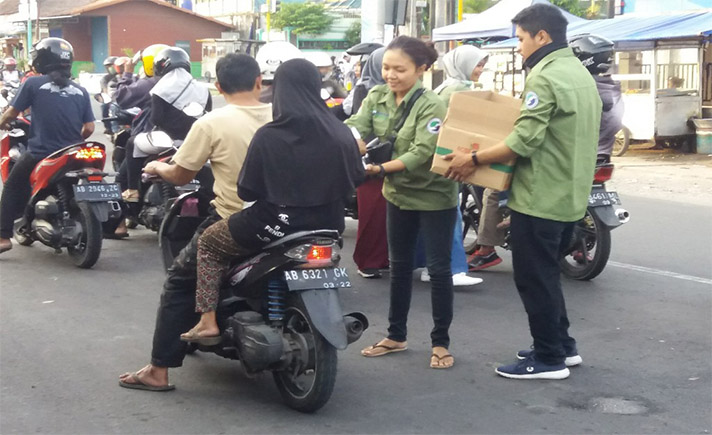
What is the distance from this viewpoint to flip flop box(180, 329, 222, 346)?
4734mm

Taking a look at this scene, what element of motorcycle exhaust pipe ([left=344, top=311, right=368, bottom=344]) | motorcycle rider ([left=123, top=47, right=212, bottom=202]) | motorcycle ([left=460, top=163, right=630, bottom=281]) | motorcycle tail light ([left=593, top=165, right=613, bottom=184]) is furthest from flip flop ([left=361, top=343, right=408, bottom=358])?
motorcycle rider ([left=123, top=47, right=212, bottom=202])

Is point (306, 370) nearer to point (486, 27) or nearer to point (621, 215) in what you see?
point (621, 215)

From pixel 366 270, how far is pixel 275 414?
10.6 feet

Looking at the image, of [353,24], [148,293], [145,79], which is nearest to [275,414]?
[148,293]

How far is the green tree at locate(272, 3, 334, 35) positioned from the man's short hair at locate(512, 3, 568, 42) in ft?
183

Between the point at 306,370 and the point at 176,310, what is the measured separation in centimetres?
74

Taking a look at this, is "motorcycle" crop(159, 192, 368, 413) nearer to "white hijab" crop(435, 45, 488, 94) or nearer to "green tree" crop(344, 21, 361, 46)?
"white hijab" crop(435, 45, 488, 94)

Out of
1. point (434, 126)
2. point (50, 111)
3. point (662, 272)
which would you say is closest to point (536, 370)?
point (434, 126)

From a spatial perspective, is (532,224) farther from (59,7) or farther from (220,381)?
(59,7)

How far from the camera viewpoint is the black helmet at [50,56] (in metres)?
7.95

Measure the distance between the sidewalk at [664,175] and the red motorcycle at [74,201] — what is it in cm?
743

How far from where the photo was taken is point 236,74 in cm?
493

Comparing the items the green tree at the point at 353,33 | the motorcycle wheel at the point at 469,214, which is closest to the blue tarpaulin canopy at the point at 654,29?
the motorcycle wheel at the point at 469,214

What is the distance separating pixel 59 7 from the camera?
65250 millimetres
